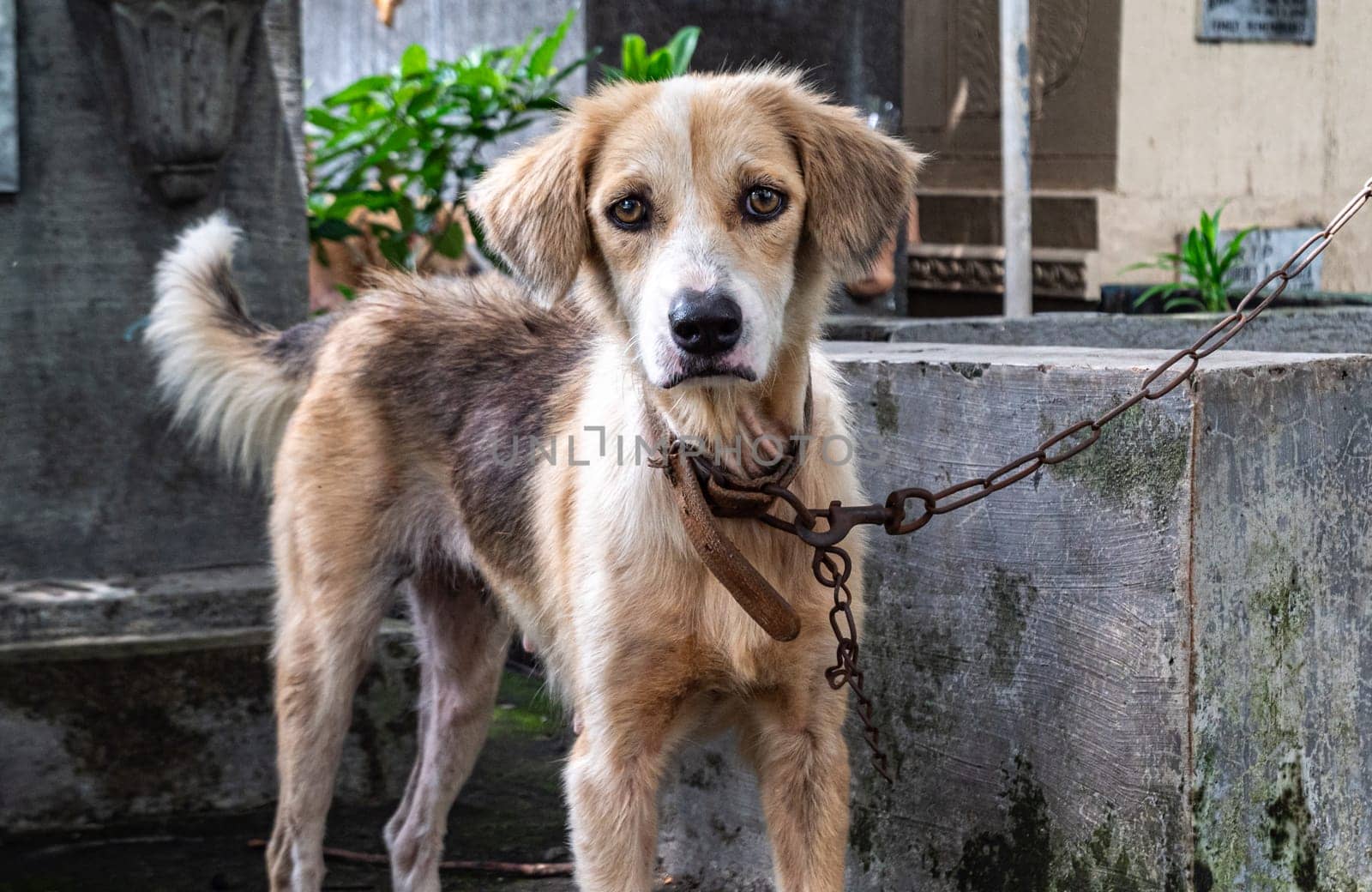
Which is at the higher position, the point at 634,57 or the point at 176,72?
the point at 634,57

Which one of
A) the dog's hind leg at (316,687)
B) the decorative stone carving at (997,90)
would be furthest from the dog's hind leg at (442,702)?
the decorative stone carving at (997,90)

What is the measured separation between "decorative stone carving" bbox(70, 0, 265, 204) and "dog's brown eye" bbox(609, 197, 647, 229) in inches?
87.4

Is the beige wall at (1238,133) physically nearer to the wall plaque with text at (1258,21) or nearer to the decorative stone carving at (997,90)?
the wall plaque with text at (1258,21)

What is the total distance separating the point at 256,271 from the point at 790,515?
2.64 metres

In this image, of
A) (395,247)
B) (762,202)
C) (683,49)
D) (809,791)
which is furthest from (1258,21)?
(809,791)

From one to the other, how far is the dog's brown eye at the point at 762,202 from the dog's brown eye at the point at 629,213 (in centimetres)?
19

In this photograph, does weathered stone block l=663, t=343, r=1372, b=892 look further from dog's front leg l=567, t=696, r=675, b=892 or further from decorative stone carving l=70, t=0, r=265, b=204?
decorative stone carving l=70, t=0, r=265, b=204

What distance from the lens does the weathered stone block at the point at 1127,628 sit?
2.71 metres

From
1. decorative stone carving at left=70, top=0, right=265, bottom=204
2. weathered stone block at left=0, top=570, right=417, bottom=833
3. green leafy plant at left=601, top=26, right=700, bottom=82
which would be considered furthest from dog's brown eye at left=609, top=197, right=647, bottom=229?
green leafy plant at left=601, top=26, right=700, bottom=82

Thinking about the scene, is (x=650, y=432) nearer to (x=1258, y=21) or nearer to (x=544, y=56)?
(x=544, y=56)

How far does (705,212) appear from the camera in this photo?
260cm

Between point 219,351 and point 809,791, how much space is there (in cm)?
223

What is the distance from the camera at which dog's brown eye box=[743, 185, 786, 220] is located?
2.65 m

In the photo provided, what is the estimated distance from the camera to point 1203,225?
20.7 ft
